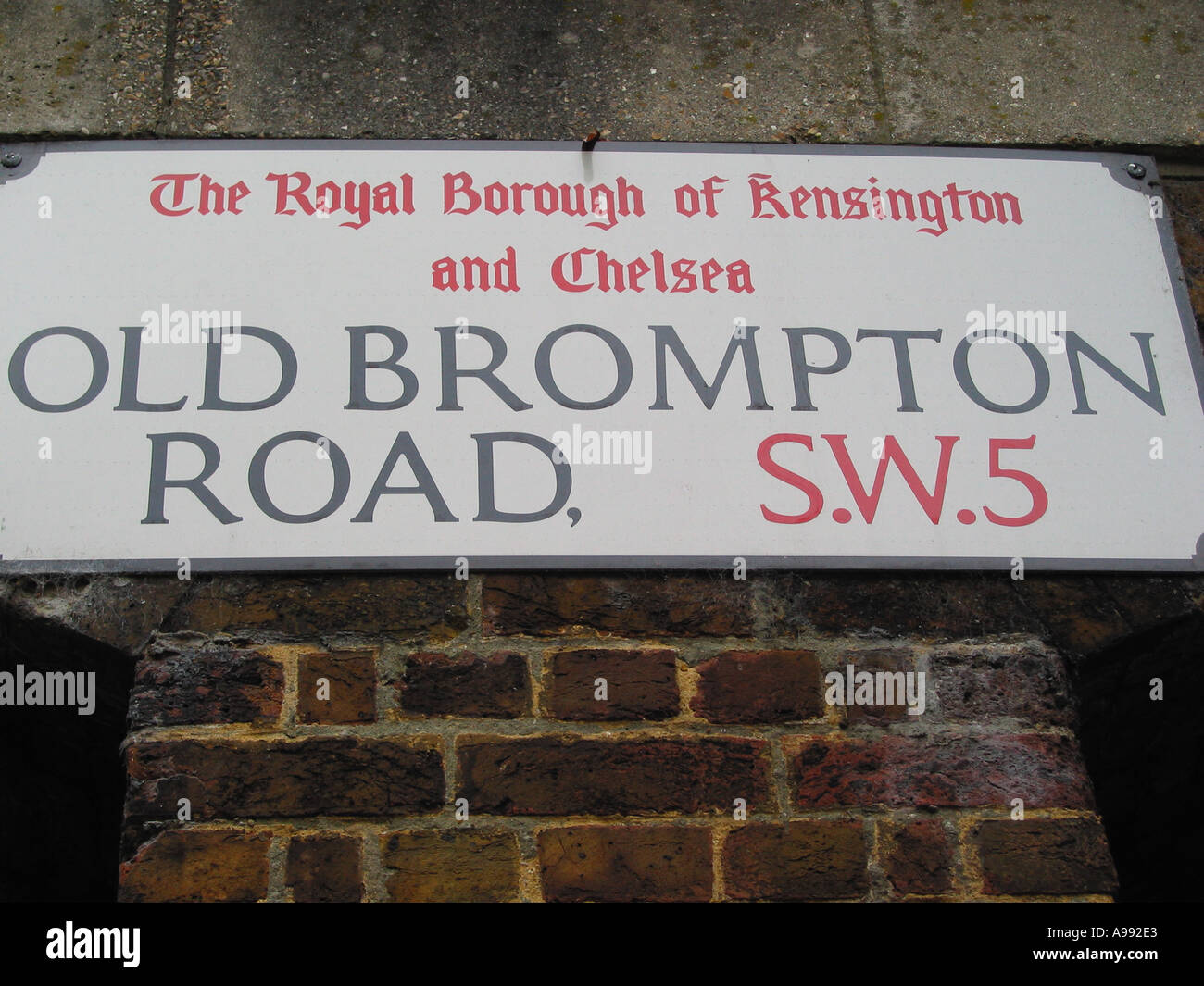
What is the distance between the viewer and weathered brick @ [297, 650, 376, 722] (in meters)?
1.55

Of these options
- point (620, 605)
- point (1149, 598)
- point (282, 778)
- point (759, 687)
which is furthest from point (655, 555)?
point (1149, 598)

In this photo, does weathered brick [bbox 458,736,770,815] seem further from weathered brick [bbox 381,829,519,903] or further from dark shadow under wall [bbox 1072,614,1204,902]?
dark shadow under wall [bbox 1072,614,1204,902]

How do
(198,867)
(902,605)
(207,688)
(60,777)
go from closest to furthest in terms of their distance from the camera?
(198,867)
(207,688)
(902,605)
(60,777)

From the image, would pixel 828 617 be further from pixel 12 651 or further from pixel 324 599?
pixel 12 651

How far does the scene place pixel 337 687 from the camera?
5.12 feet

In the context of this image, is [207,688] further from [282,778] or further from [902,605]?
[902,605]

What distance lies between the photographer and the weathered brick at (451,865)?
1456 mm

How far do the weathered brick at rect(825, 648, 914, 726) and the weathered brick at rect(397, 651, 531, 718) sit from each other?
41cm

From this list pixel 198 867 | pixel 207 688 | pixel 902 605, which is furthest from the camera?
→ pixel 902 605

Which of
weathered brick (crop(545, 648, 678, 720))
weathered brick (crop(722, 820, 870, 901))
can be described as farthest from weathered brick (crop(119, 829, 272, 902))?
weathered brick (crop(722, 820, 870, 901))

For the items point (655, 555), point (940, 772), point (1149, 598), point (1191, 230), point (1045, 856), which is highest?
point (1191, 230)

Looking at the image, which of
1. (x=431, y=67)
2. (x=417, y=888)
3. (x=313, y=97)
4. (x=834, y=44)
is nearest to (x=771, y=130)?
(x=834, y=44)

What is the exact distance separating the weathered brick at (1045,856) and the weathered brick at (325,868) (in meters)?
0.75

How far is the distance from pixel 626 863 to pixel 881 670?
42 cm
